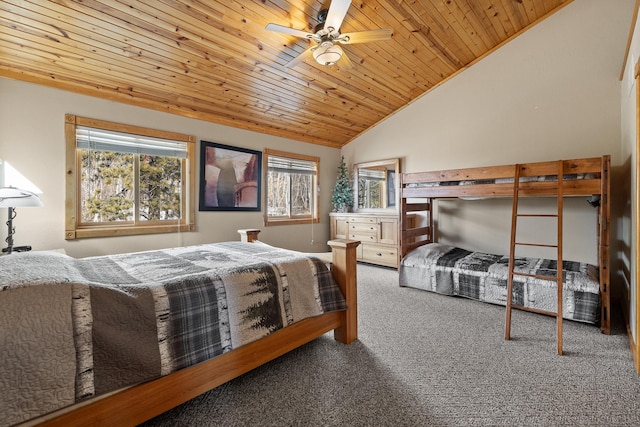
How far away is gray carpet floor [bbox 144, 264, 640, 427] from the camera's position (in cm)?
148

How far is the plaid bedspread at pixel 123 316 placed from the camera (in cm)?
104

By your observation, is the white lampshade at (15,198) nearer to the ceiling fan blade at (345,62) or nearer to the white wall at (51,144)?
the white wall at (51,144)

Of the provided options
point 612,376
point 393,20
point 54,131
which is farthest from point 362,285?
point 54,131

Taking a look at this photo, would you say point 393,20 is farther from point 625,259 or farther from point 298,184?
point 625,259

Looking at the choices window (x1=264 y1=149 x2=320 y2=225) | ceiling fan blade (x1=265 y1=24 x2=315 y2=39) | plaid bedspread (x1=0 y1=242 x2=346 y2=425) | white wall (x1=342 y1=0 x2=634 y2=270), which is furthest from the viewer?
window (x1=264 y1=149 x2=320 y2=225)

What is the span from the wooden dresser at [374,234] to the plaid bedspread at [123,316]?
2.84 m

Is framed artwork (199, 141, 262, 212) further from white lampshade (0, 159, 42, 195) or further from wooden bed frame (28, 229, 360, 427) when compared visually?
wooden bed frame (28, 229, 360, 427)

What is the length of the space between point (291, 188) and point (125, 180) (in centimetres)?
257

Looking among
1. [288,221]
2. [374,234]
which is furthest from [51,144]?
[374,234]

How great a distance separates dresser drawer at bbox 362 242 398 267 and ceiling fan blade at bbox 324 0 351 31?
3.31 metres

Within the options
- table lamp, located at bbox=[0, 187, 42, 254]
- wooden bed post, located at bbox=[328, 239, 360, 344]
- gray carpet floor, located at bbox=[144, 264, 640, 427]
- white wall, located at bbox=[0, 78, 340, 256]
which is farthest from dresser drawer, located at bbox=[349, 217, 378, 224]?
table lamp, located at bbox=[0, 187, 42, 254]

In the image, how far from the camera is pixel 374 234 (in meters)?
4.84

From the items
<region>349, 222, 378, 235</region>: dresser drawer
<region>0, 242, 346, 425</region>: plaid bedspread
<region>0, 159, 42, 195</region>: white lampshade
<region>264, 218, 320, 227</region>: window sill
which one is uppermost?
<region>0, 159, 42, 195</region>: white lampshade

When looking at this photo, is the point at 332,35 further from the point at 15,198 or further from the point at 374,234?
the point at 374,234
